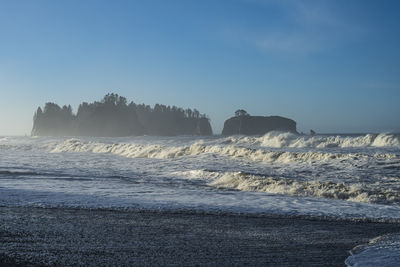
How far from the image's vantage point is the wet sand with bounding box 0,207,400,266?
14.9 ft

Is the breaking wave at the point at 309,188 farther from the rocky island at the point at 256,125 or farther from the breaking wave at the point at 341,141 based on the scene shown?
the rocky island at the point at 256,125

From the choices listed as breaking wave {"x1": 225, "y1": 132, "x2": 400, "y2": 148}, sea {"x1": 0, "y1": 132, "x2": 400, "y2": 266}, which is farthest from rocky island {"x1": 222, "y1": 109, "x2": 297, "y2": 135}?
sea {"x1": 0, "y1": 132, "x2": 400, "y2": 266}

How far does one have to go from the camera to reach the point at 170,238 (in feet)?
18.3

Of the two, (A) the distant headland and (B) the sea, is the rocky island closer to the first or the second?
(A) the distant headland

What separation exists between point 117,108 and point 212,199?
125957mm

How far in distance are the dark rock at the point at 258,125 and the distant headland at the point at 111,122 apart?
14440 mm

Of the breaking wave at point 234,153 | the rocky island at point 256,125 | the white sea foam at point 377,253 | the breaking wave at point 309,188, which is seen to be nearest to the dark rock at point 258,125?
the rocky island at point 256,125

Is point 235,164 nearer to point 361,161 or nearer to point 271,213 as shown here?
point 361,161

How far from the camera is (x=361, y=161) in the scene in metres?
17.5

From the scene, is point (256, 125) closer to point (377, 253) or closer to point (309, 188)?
point (309, 188)

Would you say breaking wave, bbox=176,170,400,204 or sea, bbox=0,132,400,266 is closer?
sea, bbox=0,132,400,266

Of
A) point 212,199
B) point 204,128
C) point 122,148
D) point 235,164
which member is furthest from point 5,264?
point 204,128

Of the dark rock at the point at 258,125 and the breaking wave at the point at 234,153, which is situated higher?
the dark rock at the point at 258,125

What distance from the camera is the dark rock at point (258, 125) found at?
107 m
